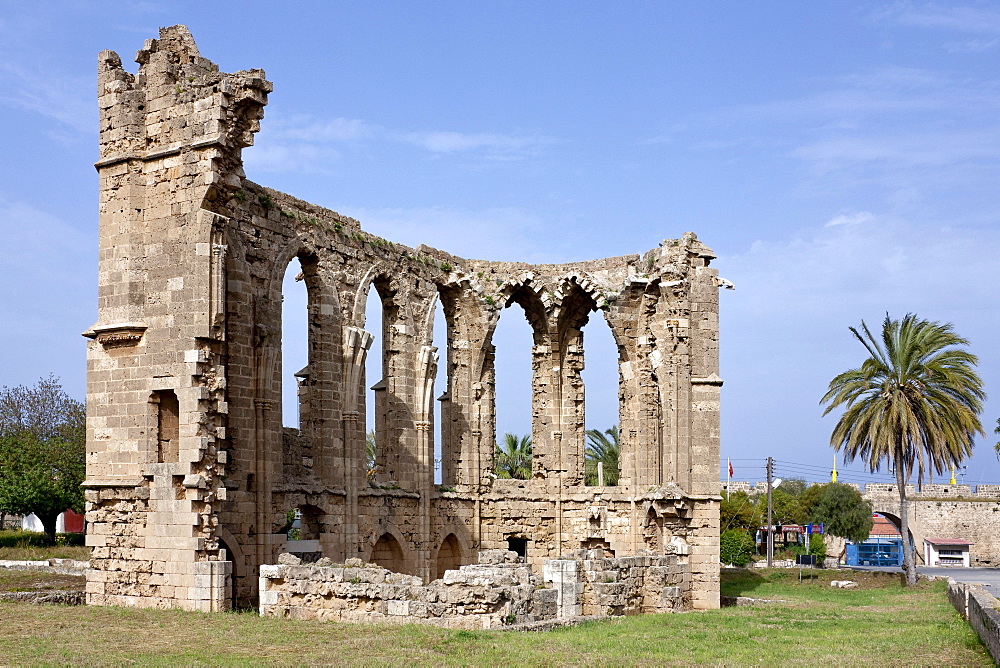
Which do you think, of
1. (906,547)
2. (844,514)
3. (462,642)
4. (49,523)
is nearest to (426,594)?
(462,642)

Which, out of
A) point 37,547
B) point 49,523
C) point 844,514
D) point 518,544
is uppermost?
point 518,544

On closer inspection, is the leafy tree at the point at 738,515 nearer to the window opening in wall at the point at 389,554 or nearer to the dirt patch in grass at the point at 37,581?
the window opening in wall at the point at 389,554

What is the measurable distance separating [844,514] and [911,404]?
614 inches

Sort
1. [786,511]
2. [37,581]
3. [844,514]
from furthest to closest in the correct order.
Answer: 1. [786,511]
2. [844,514]
3. [37,581]

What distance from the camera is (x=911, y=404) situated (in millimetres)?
30344

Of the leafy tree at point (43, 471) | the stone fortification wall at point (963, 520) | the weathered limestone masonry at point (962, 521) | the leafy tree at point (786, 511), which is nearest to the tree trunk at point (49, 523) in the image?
the leafy tree at point (43, 471)

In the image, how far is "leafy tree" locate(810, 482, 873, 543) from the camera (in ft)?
147

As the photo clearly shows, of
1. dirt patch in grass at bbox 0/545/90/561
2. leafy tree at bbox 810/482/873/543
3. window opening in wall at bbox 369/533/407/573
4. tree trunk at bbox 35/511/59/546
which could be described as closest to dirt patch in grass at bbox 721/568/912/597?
window opening in wall at bbox 369/533/407/573

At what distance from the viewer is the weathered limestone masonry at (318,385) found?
17953 millimetres

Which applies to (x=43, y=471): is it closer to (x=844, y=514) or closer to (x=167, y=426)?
(x=167, y=426)

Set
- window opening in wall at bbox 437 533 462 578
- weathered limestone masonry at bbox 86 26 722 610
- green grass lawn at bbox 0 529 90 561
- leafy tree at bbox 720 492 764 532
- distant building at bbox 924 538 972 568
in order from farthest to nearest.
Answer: distant building at bbox 924 538 972 568
leafy tree at bbox 720 492 764 532
green grass lawn at bbox 0 529 90 561
window opening in wall at bbox 437 533 462 578
weathered limestone masonry at bbox 86 26 722 610

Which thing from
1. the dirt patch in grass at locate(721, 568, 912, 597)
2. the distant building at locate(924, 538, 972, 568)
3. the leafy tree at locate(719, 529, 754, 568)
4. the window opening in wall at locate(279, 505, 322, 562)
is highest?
the window opening in wall at locate(279, 505, 322, 562)

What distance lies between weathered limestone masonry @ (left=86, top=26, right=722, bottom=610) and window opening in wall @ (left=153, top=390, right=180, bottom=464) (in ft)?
Result: 0.11

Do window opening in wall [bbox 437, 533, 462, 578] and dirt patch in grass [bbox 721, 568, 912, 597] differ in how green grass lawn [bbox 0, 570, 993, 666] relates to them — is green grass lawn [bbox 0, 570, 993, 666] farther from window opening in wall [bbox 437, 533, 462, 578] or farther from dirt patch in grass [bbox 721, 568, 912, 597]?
dirt patch in grass [bbox 721, 568, 912, 597]
